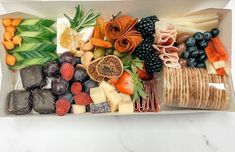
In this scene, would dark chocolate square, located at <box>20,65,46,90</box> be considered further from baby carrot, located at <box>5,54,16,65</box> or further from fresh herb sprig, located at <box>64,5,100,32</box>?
fresh herb sprig, located at <box>64,5,100,32</box>

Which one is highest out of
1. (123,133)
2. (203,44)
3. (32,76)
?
(203,44)

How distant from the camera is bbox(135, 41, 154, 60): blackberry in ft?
4.21

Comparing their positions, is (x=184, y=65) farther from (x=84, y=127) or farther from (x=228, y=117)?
(x=84, y=127)

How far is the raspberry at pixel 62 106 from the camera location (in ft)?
4.20

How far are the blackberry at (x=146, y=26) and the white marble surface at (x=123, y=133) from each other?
1.00ft

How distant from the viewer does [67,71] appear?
1.30 m

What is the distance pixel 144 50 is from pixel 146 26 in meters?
0.08

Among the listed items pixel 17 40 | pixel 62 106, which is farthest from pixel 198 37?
pixel 17 40

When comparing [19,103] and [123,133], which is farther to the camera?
[123,133]

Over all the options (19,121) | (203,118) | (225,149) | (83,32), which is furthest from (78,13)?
(225,149)

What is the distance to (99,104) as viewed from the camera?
4.22 ft

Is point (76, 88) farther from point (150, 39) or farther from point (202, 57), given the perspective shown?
point (202, 57)

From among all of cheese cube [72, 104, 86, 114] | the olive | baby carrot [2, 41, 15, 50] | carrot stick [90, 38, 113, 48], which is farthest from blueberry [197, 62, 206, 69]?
baby carrot [2, 41, 15, 50]

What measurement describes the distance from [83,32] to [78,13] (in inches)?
2.8
